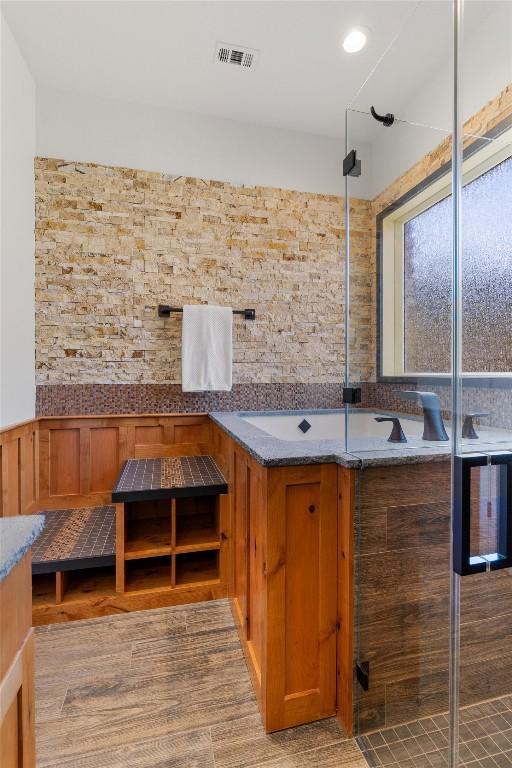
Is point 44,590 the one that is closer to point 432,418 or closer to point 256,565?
point 256,565

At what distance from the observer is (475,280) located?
104cm

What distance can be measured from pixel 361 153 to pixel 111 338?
1762mm

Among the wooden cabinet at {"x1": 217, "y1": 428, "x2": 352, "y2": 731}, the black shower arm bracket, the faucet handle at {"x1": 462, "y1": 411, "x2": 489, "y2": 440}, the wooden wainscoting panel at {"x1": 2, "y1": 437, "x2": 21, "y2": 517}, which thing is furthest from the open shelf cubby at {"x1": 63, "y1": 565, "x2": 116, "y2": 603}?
the black shower arm bracket

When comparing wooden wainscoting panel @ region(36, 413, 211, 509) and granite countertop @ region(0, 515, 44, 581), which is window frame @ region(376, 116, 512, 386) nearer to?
granite countertop @ region(0, 515, 44, 581)

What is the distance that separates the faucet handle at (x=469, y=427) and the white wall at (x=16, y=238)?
79.7 inches

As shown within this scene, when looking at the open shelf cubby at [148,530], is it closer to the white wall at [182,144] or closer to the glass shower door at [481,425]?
the glass shower door at [481,425]

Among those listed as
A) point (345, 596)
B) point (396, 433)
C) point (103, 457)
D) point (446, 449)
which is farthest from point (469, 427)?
point (103, 457)

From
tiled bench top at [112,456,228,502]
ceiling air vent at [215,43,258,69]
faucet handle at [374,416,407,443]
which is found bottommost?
tiled bench top at [112,456,228,502]

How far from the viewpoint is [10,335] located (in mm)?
1992

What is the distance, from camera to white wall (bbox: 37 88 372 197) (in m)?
2.34

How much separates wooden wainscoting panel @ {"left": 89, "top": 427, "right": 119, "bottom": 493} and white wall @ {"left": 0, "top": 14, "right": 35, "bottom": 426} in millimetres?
408

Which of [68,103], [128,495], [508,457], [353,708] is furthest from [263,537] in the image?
[68,103]

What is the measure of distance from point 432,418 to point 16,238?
2.24 meters

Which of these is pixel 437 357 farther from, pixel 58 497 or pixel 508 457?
pixel 58 497
